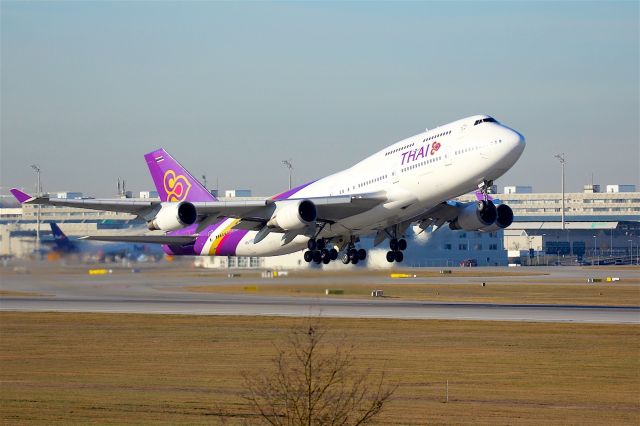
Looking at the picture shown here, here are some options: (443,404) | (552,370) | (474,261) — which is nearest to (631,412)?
(443,404)

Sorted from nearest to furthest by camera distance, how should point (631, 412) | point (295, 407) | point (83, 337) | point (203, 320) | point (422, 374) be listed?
point (295, 407)
point (631, 412)
point (422, 374)
point (83, 337)
point (203, 320)

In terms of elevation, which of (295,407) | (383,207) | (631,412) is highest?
(383,207)

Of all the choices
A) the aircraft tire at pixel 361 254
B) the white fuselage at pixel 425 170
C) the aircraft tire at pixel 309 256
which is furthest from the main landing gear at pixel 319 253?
the aircraft tire at pixel 361 254

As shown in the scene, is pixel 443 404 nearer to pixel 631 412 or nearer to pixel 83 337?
pixel 631 412

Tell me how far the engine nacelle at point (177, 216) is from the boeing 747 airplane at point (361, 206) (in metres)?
0.05

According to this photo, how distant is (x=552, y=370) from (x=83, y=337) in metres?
23.8

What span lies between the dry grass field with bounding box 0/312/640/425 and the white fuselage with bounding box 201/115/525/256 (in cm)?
603

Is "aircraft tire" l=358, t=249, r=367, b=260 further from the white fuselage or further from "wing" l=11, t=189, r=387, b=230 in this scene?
"wing" l=11, t=189, r=387, b=230

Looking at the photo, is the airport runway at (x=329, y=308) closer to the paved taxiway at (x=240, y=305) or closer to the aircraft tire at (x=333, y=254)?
Answer: the paved taxiway at (x=240, y=305)

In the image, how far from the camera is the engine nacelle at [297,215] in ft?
179

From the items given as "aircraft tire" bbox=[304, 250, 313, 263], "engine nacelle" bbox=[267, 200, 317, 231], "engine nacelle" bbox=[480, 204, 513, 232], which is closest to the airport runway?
"aircraft tire" bbox=[304, 250, 313, 263]

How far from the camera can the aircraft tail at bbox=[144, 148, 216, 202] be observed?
68.2 m

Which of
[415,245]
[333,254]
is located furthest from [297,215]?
[415,245]

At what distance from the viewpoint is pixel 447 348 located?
46094 millimetres
